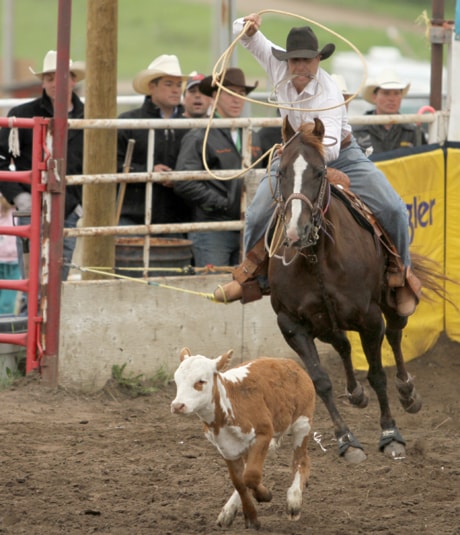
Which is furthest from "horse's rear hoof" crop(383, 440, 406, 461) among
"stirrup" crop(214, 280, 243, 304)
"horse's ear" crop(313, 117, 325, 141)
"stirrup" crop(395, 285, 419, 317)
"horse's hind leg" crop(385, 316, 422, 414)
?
"horse's ear" crop(313, 117, 325, 141)

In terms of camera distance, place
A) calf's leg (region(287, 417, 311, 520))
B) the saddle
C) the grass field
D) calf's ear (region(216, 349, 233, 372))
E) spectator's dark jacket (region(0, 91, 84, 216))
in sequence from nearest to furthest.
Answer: calf's ear (region(216, 349, 233, 372)) → calf's leg (region(287, 417, 311, 520)) → the saddle → spectator's dark jacket (region(0, 91, 84, 216)) → the grass field

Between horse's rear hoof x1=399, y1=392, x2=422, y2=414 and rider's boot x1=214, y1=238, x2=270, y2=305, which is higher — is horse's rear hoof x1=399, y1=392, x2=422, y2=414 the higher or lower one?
the lower one

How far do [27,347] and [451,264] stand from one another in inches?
158

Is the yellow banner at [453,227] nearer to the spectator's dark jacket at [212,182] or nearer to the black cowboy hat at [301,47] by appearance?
the spectator's dark jacket at [212,182]

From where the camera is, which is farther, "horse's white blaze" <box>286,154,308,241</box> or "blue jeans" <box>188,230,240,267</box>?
"blue jeans" <box>188,230,240,267</box>

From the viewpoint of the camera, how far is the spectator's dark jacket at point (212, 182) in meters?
9.99

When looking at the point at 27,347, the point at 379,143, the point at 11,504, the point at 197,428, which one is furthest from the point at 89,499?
the point at 379,143

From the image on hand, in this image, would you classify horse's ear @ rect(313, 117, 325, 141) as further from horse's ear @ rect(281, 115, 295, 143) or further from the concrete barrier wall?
the concrete barrier wall

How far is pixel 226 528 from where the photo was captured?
6230 mm

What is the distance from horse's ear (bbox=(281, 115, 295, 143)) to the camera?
295 inches

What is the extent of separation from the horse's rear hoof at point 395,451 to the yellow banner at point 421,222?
2.64m

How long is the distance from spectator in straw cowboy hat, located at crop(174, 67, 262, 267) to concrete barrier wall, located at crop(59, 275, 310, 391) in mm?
389

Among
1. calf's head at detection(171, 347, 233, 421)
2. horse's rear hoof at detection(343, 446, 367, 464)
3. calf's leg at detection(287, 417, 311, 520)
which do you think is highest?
calf's head at detection(171, 347, 233, 421)

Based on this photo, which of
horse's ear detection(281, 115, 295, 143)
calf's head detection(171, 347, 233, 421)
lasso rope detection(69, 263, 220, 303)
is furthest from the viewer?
lasso rope detection(69, 263, 220, 303)
